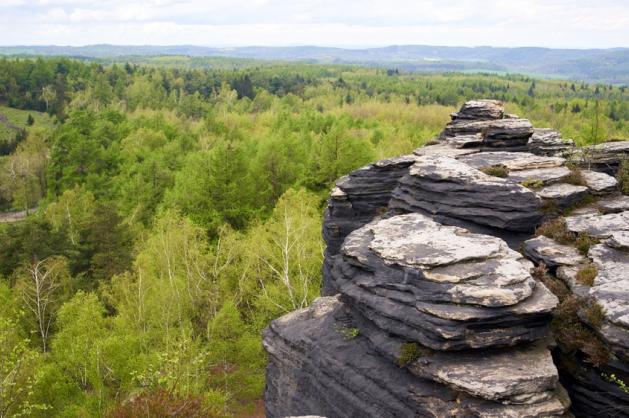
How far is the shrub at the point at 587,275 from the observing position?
1614 centimetres

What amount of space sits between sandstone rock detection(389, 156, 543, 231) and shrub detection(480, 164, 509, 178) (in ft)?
5.89

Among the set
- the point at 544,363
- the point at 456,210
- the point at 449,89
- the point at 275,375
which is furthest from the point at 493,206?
the point at 449,89

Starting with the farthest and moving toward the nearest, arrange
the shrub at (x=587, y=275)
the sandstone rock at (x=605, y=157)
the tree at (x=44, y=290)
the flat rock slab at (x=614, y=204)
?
the tree at (x=44, y=290), the sandstone rock at (x=605, y=157), the flat rock slab at (x=614, y=204), the shrub at (x=587, y=275)

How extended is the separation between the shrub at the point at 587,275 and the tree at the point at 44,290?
30208 millimetres

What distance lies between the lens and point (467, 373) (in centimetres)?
1423

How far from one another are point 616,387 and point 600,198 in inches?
387

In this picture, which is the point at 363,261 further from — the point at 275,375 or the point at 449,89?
the point at 449,89

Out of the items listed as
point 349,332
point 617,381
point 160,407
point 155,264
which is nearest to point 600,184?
point 617,381

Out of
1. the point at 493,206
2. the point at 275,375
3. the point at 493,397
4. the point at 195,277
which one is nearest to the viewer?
the point at 493,397

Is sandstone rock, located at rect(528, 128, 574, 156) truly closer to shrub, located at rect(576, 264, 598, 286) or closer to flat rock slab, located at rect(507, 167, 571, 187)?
flat rock slab, located at rect(507, 167, 571, 187)

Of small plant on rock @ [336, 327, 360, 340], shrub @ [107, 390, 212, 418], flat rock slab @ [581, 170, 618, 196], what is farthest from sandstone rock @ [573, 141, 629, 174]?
shrub @ [107, 390, 212, 418]

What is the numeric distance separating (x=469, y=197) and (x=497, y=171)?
11.2 feet

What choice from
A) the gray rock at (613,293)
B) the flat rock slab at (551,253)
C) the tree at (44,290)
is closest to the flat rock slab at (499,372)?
the gray rock at (613,293)

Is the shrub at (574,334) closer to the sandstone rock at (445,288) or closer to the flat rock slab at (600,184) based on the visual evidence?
the sandstone rock at (445,288)
